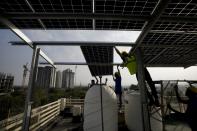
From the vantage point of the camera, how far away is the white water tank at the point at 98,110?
8227 millimetres


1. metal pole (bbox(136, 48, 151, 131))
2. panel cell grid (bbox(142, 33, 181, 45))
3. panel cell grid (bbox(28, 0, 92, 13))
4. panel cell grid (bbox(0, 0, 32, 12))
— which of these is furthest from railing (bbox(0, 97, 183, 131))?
panel cell grid (bbox(28, 0, 92, 13))

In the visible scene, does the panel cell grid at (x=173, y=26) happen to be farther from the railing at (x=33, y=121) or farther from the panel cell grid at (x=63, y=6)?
the railing at (x=33, y=121)

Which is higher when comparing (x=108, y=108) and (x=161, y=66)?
(x=161, y=66)

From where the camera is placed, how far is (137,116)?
8812 millimetres

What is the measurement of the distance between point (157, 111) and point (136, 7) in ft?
16.6

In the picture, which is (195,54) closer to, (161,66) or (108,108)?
(161,66)

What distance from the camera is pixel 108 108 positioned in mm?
8375

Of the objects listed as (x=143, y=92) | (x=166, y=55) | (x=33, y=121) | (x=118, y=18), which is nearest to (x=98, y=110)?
(x=143, y=92)

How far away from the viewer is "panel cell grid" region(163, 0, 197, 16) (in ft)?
18.7

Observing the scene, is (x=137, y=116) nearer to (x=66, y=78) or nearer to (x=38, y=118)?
(x=38, y=118)

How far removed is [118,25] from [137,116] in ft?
15.7

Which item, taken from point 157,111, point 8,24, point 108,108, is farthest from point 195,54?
point 8,24

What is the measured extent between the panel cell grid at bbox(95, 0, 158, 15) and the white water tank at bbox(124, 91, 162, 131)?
4630 mm

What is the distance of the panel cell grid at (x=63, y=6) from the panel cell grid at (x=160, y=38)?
355 cm
